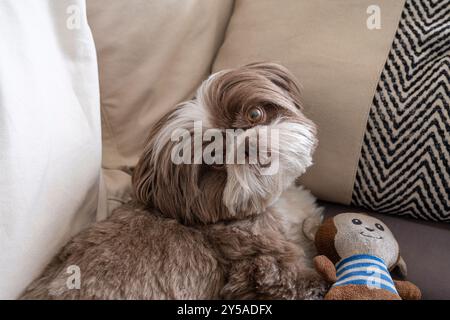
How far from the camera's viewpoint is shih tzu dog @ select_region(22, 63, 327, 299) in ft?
3.01

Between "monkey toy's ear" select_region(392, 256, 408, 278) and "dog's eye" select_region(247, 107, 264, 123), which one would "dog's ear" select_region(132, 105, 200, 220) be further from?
"monkey toy's ear" select_region(392, 256, 408, 278)

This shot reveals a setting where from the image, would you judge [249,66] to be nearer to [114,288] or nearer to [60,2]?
[60,2]

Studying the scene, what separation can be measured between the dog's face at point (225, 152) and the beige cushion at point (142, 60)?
31 cm

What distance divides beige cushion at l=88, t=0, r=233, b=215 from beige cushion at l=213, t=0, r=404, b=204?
164 millimetres

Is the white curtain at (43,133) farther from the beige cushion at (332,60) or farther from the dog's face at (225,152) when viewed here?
the beige cushion at (332,60)

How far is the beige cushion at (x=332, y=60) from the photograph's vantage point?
3.84 feet

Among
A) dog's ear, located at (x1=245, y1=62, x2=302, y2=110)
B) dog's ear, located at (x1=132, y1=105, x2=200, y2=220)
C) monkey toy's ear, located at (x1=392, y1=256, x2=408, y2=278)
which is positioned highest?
dog's ear, located at (x1=245, y1=62, x2=302, y2=110)

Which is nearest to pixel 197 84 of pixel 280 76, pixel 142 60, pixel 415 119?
pixel 142 60

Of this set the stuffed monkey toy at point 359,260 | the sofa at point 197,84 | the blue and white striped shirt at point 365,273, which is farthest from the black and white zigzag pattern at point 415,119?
the blue and white striped shirt at point 365,273

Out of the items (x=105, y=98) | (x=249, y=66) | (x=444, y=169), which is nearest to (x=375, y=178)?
(x=444, y=169)

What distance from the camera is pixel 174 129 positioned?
3.27 feet

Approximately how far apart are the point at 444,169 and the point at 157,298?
77 centimetres

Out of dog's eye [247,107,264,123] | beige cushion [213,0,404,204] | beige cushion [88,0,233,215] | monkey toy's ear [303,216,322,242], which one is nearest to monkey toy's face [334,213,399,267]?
monkey toy's ear [303,216,322,242]
